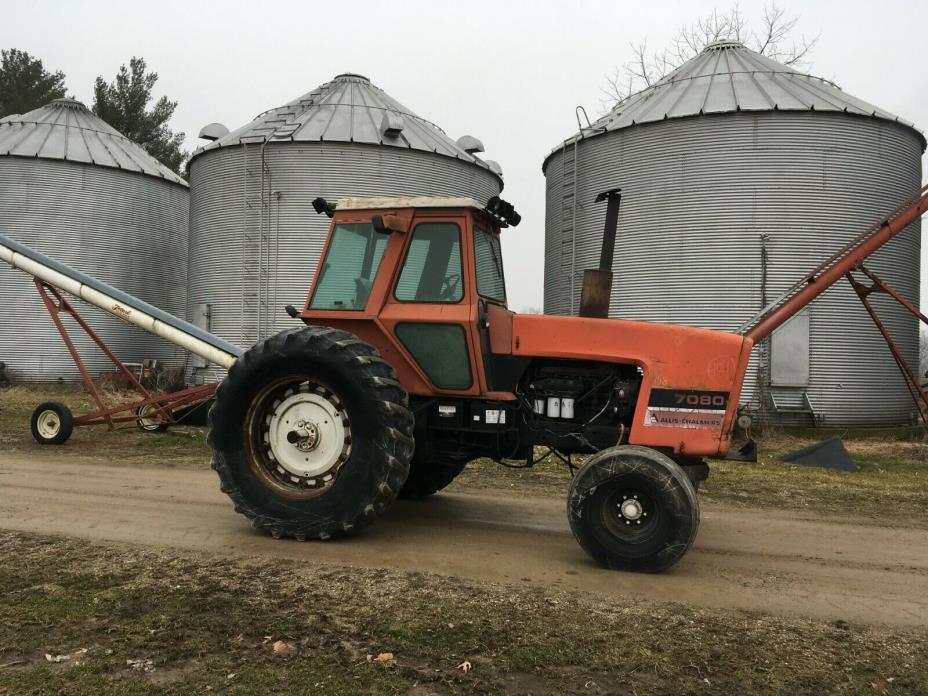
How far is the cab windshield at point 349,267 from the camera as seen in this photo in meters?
6.53

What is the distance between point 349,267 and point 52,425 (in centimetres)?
756

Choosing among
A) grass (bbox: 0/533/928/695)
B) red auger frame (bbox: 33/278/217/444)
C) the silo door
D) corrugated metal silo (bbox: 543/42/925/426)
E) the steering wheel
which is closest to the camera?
grass (bbox: 0/533/928/695)

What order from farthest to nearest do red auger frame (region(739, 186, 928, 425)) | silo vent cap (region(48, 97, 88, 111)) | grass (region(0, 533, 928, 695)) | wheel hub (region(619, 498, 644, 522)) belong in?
silo vent cap (region(48, 97, 88, 111)) → red auger frame (region(739, 186, 928, 425)) → wheel hub (region(619, 498, 644, 522)) → grass (region(0, 533, 928, 695))

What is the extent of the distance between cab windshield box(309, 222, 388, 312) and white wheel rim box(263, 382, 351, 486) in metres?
0.76

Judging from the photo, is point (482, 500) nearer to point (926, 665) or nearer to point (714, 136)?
point (926, 665)

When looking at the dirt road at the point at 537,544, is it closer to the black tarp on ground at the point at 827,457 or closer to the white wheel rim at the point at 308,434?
the white wheel rim at the point at 308,434

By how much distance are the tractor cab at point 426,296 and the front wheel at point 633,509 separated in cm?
117

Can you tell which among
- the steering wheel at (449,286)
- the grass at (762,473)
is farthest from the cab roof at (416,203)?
the grass at (762,473)

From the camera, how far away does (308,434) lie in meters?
6.28

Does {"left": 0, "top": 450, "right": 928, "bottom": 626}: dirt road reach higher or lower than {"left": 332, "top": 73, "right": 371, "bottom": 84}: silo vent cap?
lower

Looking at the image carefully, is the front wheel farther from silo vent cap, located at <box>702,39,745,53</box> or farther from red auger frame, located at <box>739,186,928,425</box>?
silo vent cap, located at <box>702,39,745,53</box>

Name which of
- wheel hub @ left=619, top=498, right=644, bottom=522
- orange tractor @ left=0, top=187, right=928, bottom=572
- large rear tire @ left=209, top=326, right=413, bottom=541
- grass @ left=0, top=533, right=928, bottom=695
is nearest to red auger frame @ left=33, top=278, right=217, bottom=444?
large rear tire @ left=209, top=326, right=413, bottom=541

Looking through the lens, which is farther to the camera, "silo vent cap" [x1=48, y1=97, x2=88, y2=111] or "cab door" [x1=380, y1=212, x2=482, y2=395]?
"silo vent cap" [x1=48, y1=97, x2=88, y2=111]

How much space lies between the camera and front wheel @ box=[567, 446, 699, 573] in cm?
540
